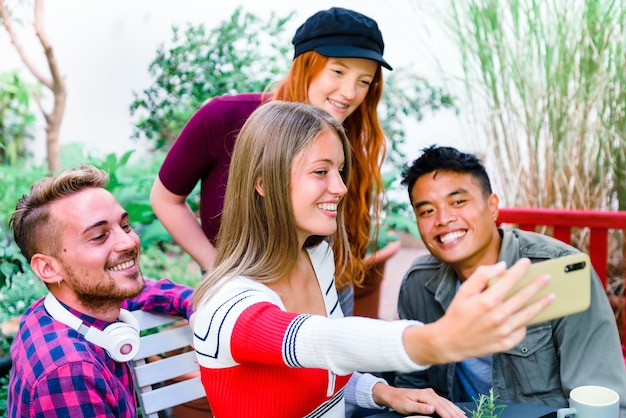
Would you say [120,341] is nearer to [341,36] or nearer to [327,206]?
[327,206]

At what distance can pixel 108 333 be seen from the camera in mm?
1563

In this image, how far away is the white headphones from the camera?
1549mm

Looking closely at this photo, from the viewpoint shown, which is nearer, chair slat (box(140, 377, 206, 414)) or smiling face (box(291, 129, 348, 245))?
smiling face (box(291, 129, 348, 245))

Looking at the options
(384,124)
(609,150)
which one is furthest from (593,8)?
(384,124)

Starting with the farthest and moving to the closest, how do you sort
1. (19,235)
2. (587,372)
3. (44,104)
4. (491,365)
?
(44,104)
(491,365)
(587,372)
(19,235)

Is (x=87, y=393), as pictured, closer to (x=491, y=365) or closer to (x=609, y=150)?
(x=491, y=365)

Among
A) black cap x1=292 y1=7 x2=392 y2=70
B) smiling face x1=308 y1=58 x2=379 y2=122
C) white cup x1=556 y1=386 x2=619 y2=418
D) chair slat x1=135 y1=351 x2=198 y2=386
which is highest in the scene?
black cap x1=292 y1=7 x2=392 y2=70

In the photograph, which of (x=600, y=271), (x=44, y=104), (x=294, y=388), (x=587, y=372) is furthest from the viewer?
(x=44, y=104)

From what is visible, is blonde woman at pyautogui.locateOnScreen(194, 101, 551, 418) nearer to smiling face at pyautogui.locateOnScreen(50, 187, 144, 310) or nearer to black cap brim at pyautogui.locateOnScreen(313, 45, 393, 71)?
smiling face at pyautogui.locateOnScreen(50, 187, 144, 310)

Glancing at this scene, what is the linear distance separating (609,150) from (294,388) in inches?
87.4

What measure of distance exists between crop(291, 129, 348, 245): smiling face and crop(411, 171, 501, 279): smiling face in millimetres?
598

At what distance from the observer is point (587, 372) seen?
183cm

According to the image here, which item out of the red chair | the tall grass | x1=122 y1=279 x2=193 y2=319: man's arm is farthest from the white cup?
the tall grass

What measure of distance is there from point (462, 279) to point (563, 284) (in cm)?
121
